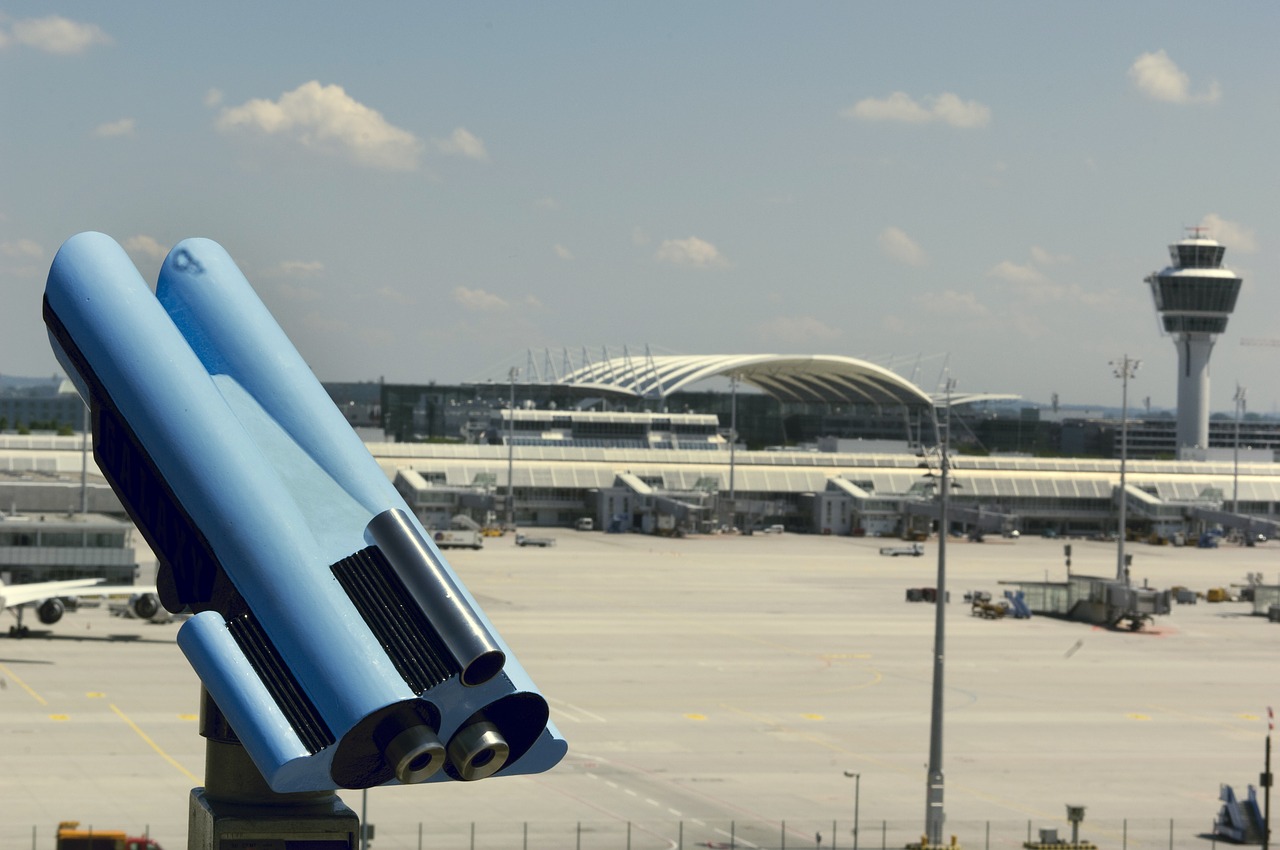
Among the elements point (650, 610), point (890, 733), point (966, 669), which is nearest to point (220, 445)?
point (890, 733)

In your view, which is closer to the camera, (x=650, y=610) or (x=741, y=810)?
(x=741, y=810)

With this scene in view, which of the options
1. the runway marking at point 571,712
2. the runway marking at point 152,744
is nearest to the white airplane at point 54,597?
the runway marking at point 152,744

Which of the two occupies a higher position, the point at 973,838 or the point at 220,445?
the point at 220,445

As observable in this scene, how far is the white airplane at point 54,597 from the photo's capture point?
249 feet

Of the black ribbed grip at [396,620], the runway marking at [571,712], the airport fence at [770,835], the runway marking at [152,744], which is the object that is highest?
the black ribbed grip at [396,620]

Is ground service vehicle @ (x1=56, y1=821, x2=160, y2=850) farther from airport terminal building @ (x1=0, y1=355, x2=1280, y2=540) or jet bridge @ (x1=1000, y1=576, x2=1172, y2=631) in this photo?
airport terminal building @ (x1=0, y1=355, x2=1280, y2=540)

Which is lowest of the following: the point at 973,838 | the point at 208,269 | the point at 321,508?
the point at 973,838

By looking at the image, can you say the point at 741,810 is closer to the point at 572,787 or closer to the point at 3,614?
the point at 572,787

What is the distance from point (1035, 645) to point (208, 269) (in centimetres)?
6473

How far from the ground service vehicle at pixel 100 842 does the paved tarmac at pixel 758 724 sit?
2.10m

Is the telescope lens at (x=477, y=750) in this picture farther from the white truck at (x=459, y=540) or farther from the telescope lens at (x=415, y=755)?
the white truck at (x=459, y=540)

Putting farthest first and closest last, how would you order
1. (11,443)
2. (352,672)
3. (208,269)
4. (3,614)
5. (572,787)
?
(11,443) → (3,614) → (572,787) → (208,269) → (352,672)

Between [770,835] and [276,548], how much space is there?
22609 mm

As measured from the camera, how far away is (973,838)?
44.2 meters
